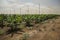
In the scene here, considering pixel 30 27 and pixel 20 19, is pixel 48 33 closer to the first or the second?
pixel 30 27

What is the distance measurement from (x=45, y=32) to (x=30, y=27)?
0.86 feet

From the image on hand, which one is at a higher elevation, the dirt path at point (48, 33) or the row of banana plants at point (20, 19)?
the row of banana plants at point (20, 19)

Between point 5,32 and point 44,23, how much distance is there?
67 cm

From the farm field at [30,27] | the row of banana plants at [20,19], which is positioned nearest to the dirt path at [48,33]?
the farm field at [30,27]

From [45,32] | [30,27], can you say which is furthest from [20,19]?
[45,32]

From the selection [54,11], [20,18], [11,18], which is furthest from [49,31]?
[11,18]

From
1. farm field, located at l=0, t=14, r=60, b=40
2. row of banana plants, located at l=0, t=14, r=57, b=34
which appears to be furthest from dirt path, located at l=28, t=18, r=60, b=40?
row of banana plants, located at l=0, t=14, r=57, b=34

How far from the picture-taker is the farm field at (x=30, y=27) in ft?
7.03

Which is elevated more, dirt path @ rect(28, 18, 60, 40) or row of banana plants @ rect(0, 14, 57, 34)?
row of banana plants @ rect(0, 14, 57, 34)

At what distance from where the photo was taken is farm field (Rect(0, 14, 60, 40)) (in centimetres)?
214

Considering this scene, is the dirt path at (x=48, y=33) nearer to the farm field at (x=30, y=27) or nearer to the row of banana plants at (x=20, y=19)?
the farm field at (x=30, y=27)

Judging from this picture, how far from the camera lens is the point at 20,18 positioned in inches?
88.0

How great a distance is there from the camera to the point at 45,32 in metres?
2.16

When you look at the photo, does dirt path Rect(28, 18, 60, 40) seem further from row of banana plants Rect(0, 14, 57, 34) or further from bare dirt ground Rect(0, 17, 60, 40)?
row of banana plants Rect(0, 14, 57, 34)
